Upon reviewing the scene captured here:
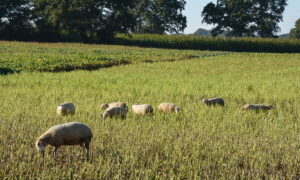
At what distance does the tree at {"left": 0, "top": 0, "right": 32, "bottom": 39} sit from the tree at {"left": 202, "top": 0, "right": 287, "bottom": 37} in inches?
1451

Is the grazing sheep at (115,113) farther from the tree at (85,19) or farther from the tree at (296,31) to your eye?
the tree at (296,31)

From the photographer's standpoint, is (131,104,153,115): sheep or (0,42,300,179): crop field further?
(131,104,153,115): sheep

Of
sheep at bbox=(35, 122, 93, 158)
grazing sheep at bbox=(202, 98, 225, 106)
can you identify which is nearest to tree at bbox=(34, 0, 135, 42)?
grazing sheep at bbox=(202, 98, 225, 106)

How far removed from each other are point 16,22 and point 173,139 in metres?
59.8

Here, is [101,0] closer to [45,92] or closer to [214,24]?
[214,24]

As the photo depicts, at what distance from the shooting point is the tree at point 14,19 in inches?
2313

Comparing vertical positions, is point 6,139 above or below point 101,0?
below

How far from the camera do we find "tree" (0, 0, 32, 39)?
58.8 meters

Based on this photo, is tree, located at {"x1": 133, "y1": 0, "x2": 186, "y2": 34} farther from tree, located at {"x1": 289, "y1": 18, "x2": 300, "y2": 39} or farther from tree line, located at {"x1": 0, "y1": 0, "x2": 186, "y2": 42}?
tree, located at {"x1": 289, "y1": 18, "x2": 300, "y2": 39}

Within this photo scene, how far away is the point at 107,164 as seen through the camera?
5.09 metres

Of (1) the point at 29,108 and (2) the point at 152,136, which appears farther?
(1) the point at 29,108

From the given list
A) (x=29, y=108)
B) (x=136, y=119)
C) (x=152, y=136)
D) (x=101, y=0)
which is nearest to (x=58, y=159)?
(x=152, y=136)

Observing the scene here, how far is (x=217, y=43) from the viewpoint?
195 feet

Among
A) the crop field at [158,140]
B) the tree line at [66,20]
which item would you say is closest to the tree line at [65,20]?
the tree line at [66,20]
